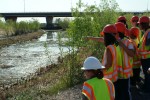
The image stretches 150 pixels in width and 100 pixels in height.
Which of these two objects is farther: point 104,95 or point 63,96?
point 63,96

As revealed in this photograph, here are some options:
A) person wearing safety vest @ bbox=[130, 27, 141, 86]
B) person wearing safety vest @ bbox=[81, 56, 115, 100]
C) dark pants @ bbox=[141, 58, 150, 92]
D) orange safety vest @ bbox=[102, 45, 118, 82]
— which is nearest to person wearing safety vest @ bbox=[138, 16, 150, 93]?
dark pants @ bbox=[141, 58, 150, 92]

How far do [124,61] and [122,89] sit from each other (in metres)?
0.59

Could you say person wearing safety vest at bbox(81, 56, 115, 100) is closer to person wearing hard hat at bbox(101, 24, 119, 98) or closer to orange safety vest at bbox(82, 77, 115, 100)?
orange safety vest at bbox(82, 77, 115, 100)

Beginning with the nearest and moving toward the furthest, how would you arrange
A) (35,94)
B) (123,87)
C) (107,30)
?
1. (107,30)
2. (123,87)
3. (35,94)

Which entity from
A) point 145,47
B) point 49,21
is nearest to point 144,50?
point 145,47

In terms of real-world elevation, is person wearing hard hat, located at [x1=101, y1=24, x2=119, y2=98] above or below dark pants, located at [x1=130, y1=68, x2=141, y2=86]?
above

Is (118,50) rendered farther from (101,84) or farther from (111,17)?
(111,17)

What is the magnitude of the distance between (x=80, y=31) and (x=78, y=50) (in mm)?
727

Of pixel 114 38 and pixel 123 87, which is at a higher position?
pixel 114 38

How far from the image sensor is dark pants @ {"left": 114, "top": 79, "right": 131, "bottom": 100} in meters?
6.63

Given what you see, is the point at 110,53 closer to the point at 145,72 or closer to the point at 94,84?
the point at 94,84

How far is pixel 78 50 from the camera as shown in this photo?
12.0m

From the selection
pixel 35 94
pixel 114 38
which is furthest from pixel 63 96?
pixel 114 38

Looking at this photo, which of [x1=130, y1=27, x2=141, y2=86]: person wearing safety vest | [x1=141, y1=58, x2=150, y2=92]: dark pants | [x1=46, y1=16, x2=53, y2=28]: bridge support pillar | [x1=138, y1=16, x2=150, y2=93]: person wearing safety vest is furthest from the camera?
[x1=46, y1=16, x2=53, y2=28]: bridge support pillar
